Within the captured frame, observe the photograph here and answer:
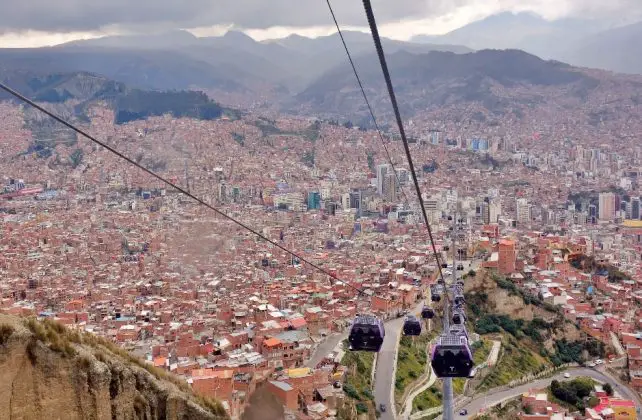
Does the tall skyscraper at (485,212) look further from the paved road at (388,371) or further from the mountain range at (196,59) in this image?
the mountain range at (196,59)

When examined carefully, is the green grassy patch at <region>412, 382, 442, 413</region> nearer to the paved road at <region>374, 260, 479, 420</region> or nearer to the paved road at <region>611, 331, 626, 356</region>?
the paved road at <region>374, 260, 479, 420</region>

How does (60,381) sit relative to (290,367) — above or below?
above

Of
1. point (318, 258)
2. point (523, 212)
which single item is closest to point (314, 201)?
point (523, 212)

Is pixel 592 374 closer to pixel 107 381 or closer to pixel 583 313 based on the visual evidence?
pixel 583 313

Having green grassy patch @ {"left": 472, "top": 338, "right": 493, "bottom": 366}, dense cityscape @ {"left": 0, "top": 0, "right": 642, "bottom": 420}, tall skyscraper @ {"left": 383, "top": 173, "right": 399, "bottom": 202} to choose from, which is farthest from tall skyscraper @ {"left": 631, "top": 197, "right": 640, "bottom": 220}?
green grassy patch @ {"left": 472, "top": 338, "right": 493, "bottom": 366}

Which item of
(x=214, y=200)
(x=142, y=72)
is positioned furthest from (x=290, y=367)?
(x=142, y=72)
